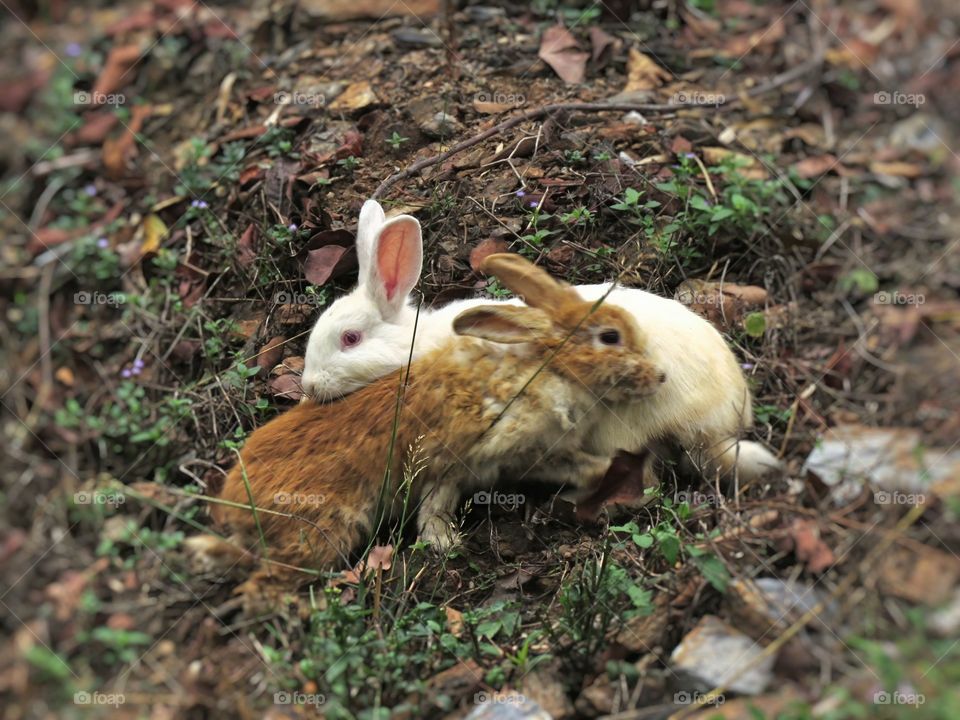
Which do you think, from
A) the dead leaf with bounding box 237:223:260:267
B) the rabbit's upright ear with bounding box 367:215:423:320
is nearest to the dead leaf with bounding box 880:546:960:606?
the rabbit's upright ear with bounding box 367:215:423:320

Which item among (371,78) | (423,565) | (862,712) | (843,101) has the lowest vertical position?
(423,565)

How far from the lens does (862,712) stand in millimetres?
2875

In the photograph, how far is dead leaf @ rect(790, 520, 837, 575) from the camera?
11.0 ft

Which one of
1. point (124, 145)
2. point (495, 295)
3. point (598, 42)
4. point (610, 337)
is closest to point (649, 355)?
point (610, 337)

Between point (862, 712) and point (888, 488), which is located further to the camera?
point (888, 488)

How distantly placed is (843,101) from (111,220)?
14.6 ft

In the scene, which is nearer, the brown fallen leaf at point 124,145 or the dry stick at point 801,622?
the dry stick at point 801,622

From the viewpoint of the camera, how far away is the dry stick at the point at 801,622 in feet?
10.4

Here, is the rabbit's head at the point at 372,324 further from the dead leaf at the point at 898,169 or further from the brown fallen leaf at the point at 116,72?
the brown fallen leaf at the point at 116,72

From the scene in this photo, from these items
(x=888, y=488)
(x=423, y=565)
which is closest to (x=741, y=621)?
(x=888, y=488)

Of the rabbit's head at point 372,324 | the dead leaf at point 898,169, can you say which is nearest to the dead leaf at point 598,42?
the dead leaf at point 898,169

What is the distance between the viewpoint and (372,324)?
14.4 ft

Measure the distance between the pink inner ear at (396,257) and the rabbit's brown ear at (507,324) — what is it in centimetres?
46

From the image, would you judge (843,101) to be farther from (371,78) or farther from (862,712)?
(862,712)
